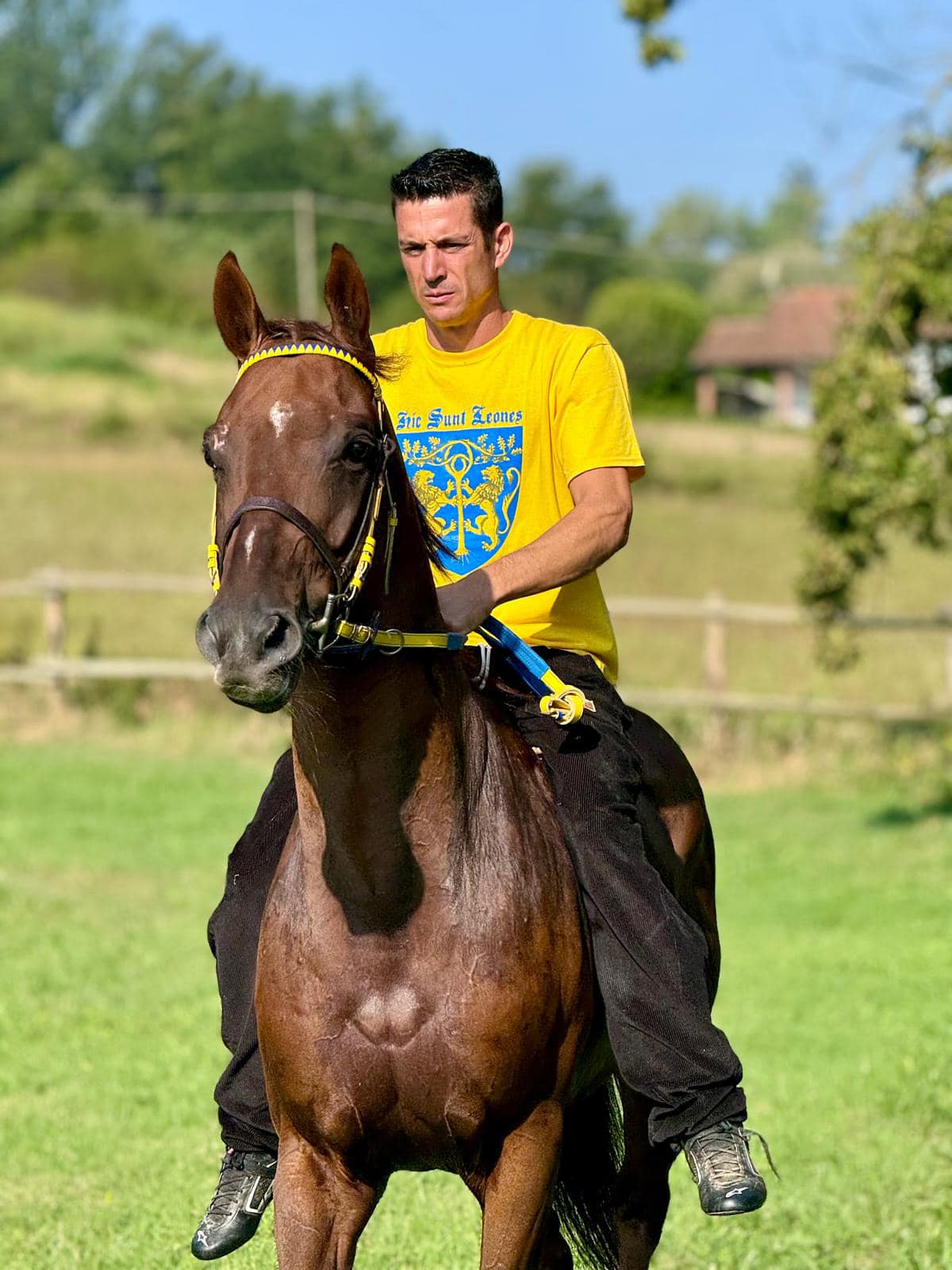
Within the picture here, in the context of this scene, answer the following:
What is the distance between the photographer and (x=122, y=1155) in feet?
23.7

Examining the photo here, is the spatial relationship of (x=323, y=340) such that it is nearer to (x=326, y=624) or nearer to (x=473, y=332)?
(x=326, y=624)

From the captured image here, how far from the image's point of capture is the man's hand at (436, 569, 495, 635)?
3.77m

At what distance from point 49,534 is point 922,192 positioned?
18.0 metres

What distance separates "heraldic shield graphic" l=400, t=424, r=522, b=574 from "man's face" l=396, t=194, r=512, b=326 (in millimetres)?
309

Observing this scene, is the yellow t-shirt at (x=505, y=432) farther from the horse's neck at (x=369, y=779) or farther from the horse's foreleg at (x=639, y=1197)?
the horse's foreleg at (x=639, y=1197)

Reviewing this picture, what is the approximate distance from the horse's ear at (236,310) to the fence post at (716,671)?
14128 millimetres

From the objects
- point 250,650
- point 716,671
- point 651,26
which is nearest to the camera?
point 250,650

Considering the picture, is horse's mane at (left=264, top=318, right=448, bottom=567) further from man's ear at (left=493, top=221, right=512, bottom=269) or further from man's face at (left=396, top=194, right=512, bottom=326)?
man's ear at (left=493, top=221, right=512, bottom=269)

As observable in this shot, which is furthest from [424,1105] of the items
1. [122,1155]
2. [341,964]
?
[122,1155]

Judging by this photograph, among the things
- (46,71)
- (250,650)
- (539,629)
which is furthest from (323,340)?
(46,71)

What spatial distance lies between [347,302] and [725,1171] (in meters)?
2.23

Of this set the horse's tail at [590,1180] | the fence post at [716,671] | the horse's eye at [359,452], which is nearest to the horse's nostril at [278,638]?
the horse's eye at [359,452]

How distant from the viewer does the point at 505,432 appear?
432 cm

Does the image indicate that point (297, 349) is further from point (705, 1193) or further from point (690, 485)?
point (690, 485)
